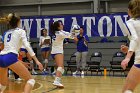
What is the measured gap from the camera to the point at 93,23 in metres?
16.3

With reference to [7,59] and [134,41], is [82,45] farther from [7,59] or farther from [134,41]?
[134,41]

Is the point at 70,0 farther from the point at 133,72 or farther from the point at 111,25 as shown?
the point at 133,72

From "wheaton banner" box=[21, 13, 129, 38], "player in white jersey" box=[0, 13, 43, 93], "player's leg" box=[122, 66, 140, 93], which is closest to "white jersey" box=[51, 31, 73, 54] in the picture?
"player in white jersey" box=[0, 13, 43, 93]

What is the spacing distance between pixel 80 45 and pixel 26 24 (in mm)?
4402

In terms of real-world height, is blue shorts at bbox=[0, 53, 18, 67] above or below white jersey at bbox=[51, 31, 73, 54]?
below

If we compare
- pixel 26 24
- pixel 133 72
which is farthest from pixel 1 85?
pixel 26 24

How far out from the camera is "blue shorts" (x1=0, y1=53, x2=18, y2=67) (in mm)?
5766

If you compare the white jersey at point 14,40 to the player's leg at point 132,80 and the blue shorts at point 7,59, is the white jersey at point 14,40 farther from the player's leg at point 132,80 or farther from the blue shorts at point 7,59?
the player's leg at point 132,80

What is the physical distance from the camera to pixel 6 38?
6039mm

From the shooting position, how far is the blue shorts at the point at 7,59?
18.9 feet

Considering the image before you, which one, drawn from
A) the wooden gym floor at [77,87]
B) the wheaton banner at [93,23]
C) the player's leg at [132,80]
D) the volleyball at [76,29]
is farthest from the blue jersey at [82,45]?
the player's leg at [132,80]

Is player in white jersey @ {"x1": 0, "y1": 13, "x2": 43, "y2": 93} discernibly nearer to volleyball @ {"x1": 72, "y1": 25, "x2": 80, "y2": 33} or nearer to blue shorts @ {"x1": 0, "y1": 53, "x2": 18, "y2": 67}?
blue shorts @ {"x1": 0, "y1": 53, "x2": 18, "y2": 67}

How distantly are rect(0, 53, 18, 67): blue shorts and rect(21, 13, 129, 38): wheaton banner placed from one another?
10.2m

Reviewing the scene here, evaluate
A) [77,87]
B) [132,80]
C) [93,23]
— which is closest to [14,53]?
[132,80]
